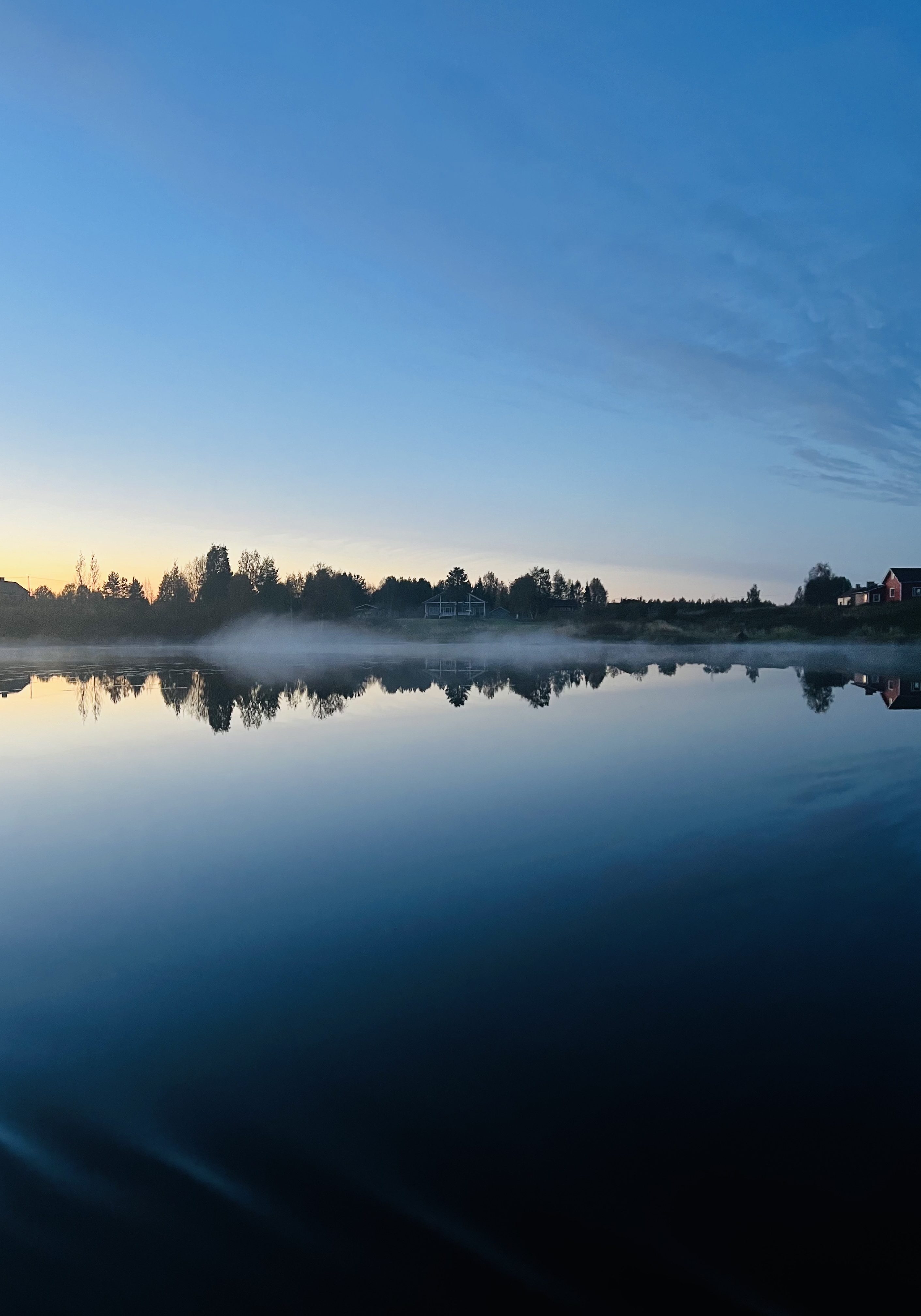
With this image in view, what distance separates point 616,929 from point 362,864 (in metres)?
2.64

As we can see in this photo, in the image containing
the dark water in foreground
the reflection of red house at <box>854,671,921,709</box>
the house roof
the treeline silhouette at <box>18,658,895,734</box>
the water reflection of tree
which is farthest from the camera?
the house roof

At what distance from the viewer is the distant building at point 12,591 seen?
118775 millimetres

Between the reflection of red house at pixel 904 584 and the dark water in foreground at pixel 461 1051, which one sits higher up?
the reflection of red house at pixel 904 584

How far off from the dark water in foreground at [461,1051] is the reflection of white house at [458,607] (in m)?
122

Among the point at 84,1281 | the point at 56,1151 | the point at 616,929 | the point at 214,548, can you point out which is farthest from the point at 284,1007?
the point at 214,548

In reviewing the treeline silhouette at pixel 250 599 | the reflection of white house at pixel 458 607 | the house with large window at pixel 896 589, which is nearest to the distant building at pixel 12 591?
the treeline silhouette at pixel 250 599

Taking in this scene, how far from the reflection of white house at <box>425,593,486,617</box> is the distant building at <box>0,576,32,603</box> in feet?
201

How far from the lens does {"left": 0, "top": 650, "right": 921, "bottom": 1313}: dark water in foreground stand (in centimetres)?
292

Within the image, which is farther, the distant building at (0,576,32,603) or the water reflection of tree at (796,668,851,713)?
the distant building at (0,576,32,603)

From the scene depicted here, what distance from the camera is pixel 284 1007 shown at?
15.6 feet

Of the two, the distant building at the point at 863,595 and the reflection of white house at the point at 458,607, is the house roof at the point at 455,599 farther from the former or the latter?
the distant building at the point at 863,595

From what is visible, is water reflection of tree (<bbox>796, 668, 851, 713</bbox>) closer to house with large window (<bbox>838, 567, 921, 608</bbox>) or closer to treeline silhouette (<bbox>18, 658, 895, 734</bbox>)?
treeline silhouette (<bbox>18, 658, 895, 734</bbox>)

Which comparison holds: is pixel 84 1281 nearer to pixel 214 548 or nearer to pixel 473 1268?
pixel 473 1268

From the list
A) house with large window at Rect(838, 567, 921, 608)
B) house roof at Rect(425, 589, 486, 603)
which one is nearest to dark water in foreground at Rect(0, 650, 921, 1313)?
house with large window at Rect(838, 567, 921, 608)
